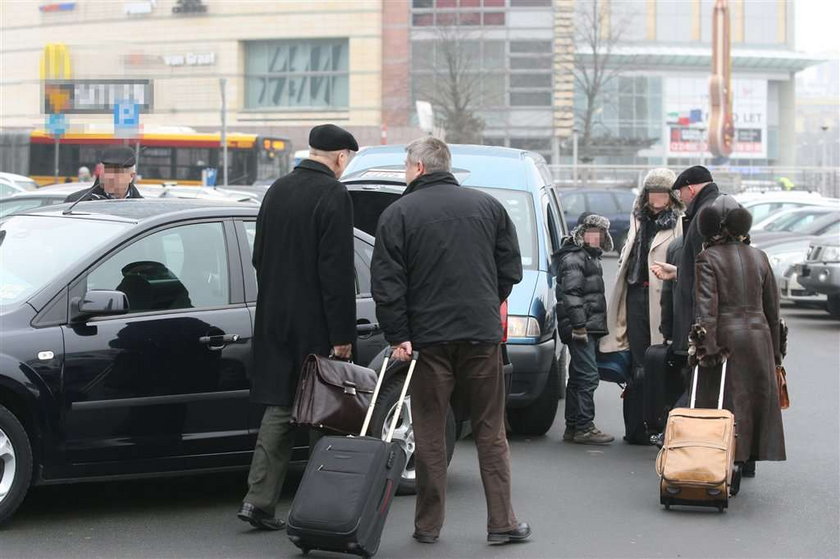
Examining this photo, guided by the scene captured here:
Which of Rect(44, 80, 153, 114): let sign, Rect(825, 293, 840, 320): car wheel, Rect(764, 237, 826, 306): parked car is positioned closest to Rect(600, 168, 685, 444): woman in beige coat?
Rect(825, 293, 840, 320): car wheel

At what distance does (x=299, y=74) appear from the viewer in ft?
245

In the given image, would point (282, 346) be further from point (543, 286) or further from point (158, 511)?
point (543, 286)

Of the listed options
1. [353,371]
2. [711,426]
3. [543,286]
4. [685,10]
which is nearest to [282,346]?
[353,371]

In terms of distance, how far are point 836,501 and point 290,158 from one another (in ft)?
142

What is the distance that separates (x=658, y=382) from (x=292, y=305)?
300 cm

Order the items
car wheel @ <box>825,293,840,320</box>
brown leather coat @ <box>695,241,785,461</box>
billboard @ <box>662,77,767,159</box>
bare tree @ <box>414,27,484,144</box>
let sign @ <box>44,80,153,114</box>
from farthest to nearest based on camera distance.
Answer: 1. billboard @ <box>662,77,767,159</box>
2. bare tree @ <box>414,27,484,144</box>
3. let sign @ <box>44,80,153,114</box>
4. car wheel @ <box>825,293,840,320</box>
5. brown leather coat @ <box>695,241,785,461</box>

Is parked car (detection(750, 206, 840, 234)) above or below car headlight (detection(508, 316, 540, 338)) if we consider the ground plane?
above

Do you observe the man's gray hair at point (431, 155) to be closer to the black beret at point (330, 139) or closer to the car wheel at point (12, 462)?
the black beret at point (330, 139)

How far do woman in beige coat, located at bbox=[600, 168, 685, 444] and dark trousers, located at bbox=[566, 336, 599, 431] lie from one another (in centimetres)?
17

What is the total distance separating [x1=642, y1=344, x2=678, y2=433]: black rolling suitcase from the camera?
8.29 metres

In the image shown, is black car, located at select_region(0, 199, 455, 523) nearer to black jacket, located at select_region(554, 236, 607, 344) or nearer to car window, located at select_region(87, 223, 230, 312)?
car window, located at select_region(87, 223, 230, 312)

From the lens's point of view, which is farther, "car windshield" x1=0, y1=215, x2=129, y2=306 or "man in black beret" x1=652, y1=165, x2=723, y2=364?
"man in black beret" x1=652, y1=165, x2=723, y2=364

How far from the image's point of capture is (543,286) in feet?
30.6

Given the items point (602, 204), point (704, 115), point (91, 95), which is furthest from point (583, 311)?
point (704, 115)
